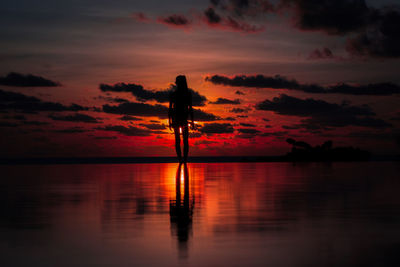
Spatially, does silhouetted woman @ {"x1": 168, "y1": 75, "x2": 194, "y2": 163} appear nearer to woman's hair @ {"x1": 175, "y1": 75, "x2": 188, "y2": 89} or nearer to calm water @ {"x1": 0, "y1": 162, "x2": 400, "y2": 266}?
woman's hair @ {"x1": 175, "y1": 75, "x2": 188, "y2": 89}

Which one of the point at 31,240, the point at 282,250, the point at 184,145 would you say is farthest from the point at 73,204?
the point at 184,145

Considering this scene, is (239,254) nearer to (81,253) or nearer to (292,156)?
(81,253)

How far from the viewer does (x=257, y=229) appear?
22.2 feet

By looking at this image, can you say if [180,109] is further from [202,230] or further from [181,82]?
[202,230]

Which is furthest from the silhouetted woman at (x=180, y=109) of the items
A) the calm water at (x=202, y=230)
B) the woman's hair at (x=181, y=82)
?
the calm water at (x=202, y=230)

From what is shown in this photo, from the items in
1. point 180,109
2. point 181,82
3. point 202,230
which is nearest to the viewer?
point 202,230

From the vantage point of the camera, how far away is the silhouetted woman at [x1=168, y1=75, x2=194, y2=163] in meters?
25.3

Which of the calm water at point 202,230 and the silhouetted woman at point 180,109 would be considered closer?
the calm water at point 202,230

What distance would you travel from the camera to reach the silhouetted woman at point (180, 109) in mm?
25344

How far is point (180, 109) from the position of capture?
2527cm

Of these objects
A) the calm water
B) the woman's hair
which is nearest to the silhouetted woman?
the woman's hair

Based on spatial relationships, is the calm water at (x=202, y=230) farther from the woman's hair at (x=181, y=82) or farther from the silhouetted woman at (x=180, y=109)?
the woman's hair at (x=181, y=82)

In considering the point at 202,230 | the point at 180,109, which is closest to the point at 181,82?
the point at 180,109

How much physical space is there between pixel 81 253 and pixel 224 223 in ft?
8.55
